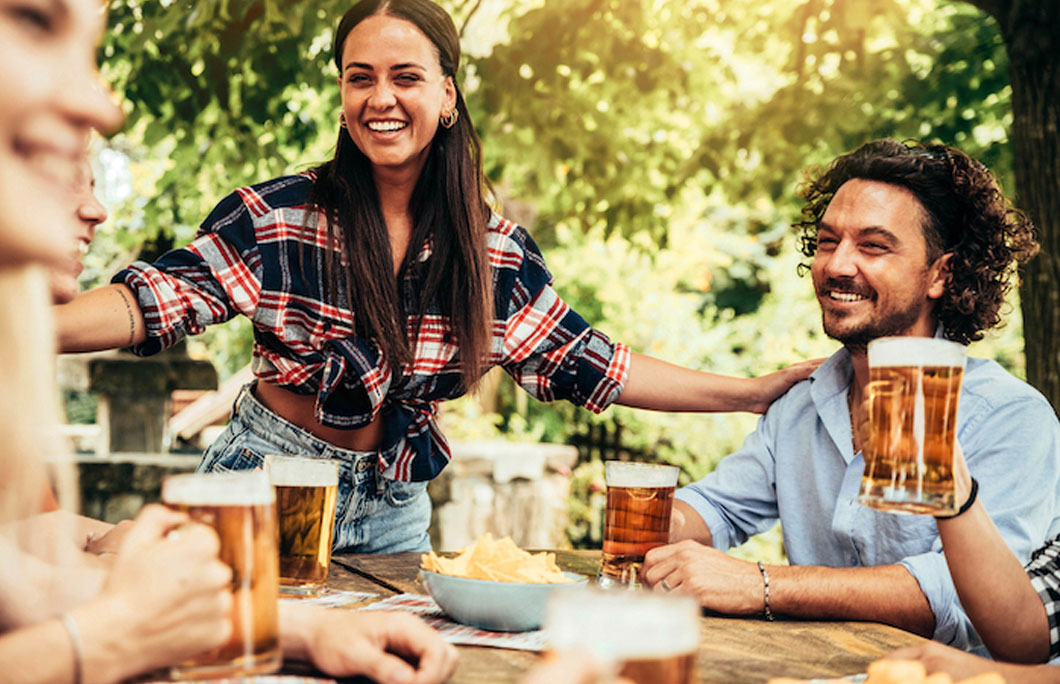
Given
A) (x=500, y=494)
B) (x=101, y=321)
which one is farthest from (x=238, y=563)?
(x=500, y=494)

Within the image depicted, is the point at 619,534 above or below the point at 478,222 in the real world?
below

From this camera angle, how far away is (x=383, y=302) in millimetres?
2439

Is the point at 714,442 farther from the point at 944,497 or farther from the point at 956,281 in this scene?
the point at 944,497

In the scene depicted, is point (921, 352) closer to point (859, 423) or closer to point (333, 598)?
point (859, 423)

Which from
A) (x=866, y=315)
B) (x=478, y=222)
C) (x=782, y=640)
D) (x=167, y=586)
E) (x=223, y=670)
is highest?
(x=478, y=222)

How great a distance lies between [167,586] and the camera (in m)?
1.10

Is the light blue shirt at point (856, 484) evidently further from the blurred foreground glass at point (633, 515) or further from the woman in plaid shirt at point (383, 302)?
the blurred foreground glass at point (633, 515)

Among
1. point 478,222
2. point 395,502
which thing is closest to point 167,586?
point 395,502

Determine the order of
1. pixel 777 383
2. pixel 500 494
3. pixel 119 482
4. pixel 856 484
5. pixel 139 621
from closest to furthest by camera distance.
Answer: pixel 139 621, pixel 856 484, pixel 777 383, pixel 119 482, pixel 500 494

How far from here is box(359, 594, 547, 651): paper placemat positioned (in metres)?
1.55

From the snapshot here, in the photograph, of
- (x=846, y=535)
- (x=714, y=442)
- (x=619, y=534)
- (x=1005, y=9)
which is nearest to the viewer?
(x=619, y=534)

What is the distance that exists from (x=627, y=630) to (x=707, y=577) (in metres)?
1.15

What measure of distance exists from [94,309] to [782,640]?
154cm

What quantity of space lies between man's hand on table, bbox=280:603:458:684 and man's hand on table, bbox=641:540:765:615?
68 cm
